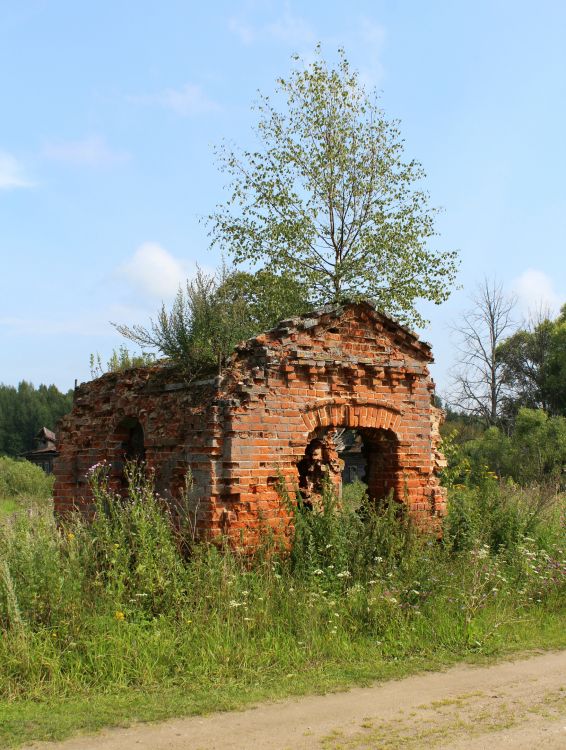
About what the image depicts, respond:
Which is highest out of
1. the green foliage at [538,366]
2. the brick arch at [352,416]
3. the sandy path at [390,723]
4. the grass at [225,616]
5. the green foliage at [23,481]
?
the green foliage at [538,366]

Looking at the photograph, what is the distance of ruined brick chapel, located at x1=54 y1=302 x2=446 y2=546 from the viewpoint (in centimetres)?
822

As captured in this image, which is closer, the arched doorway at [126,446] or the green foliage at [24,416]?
the arched doorway at [126,446]

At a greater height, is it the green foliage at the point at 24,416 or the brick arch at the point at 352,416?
the green foliage at the point at 24,416

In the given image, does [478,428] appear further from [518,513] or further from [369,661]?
[369,661]

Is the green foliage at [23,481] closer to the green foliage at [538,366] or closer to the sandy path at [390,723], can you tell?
the green foliage at [538,366]

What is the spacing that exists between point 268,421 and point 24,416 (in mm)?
66976

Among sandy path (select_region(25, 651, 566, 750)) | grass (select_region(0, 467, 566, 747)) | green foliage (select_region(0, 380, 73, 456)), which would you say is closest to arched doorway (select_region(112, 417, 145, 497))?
grass (select_region(0, 467, 566, 747))

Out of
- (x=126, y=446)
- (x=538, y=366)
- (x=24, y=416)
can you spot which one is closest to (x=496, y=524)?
(x=126, y=446)

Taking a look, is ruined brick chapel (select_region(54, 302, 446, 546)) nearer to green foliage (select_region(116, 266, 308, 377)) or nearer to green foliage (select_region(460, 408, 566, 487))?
green foliage (select_region(116, 266, 308, 377))

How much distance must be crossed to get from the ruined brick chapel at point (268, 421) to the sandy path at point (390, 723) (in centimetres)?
285

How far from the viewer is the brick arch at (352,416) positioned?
9016mm

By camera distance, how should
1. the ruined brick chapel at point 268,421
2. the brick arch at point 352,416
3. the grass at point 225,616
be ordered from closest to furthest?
the grass at point 225,616, the ruined brick chapel at point 268,421, the brick arch at point 352,416

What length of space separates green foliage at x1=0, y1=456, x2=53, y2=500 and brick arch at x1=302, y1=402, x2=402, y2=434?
25.2 meters

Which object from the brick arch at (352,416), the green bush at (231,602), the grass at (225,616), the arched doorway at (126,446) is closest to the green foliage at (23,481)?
the arched doorway at (126,446)
